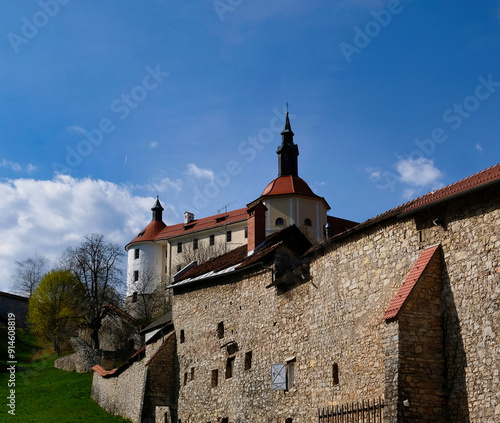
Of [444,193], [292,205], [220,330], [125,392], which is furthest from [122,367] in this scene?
[292,205]

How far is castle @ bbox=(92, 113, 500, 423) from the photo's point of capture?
13648mm

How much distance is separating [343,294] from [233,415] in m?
7.90

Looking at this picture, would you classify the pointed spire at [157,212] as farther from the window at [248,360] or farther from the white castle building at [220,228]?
the window at [248,360]

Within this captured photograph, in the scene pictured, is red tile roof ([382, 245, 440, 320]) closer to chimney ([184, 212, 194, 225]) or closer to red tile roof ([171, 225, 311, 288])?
red tile roof ([171, 225, 311, 288])

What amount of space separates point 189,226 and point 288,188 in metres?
18.8

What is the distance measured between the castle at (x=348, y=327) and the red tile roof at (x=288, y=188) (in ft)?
90.5

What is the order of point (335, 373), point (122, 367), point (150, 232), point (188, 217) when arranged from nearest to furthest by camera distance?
point (335, 373)
point (122, 367)
point (188, 217)
point (150, 232)

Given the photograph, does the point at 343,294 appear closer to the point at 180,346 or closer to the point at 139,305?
the point at 180,346

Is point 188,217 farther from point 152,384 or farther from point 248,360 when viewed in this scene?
point 248,360

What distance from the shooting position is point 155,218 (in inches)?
3120

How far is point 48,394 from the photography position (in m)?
36.2

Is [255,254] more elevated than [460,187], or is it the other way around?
[255,254]

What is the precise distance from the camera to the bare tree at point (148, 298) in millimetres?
53750

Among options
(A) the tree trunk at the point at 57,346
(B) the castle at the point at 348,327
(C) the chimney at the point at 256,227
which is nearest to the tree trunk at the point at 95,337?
(A) the tree trunk at the point at 57,346
